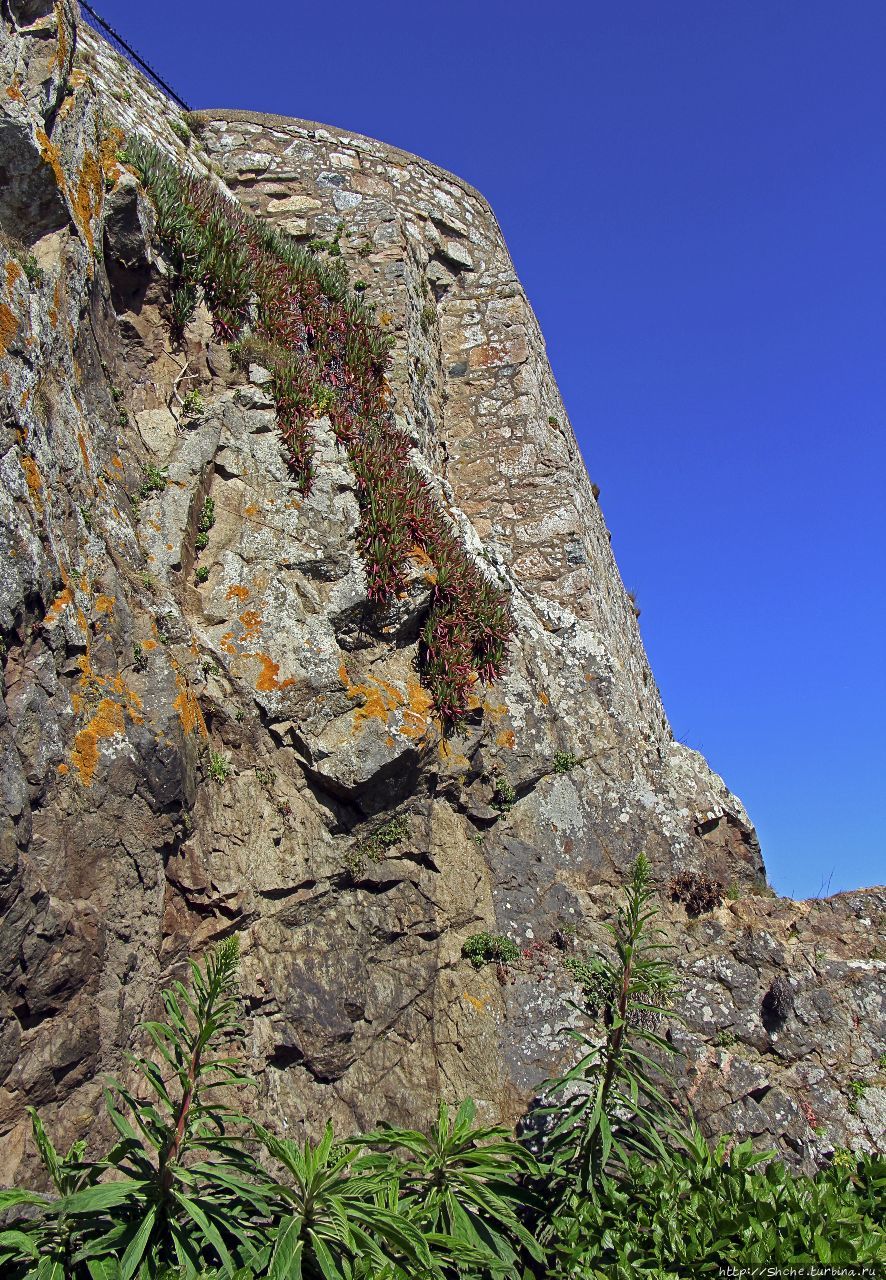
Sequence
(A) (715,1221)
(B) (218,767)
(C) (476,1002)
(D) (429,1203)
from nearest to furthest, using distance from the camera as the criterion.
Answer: (A) (715,1221), (D) (429,1203), (B) (218,767), (C) (476,1002)

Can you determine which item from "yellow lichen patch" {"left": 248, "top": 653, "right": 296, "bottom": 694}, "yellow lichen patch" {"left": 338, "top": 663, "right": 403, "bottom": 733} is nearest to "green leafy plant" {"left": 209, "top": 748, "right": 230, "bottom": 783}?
"yellow lichen patch" {"left": 248, "top": 653, "right": 296, "bottom": 694}

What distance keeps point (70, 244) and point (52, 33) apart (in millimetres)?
1603

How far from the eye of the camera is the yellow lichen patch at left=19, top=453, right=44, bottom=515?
16.8ft

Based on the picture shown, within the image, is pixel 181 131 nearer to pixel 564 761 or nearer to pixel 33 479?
pixel 33 479

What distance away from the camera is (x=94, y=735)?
5.29m

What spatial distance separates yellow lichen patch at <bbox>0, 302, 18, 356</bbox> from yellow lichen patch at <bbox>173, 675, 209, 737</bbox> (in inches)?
92.4

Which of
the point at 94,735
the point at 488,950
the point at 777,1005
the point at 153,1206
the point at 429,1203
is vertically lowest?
the point at 153,1206

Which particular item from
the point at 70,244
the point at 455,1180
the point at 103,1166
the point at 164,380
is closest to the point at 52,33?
the point at 70,244

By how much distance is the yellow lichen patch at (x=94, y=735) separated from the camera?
5.15 meters

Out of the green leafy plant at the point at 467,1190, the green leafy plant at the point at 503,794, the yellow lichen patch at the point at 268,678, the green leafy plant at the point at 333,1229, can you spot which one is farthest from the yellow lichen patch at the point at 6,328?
the green leafy plant at the point at 503,794

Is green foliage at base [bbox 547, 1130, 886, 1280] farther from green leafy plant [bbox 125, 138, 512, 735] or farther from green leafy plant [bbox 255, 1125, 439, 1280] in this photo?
green leafy plant [bbox 125, 138, 512, 735]

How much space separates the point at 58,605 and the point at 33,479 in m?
0.77

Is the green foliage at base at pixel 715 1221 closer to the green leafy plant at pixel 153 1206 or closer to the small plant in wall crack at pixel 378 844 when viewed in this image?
the green leafy plant at pixel 153 1206

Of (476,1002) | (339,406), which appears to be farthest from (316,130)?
(476,1002)
